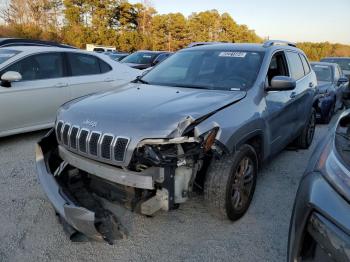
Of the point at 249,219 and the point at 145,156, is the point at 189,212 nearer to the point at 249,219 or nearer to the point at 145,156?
the point at 249,219

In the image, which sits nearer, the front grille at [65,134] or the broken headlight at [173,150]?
the broken headlight at [173,150]

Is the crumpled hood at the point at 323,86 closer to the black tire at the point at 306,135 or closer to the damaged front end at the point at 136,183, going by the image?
the black tire at the point at 306,135

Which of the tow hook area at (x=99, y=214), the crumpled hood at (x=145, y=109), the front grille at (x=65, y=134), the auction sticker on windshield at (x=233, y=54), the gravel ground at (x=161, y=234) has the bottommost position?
the gravel ground at (x=161, y=234)

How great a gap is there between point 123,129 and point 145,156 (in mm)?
278

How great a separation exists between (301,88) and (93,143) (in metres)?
3.39

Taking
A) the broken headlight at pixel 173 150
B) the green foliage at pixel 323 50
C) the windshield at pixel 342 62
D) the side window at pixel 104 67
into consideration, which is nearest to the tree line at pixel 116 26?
the green foliage at pixel 323 50

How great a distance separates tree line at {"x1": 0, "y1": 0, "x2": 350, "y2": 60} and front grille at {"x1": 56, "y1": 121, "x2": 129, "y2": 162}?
111 ft

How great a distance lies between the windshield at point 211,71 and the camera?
3811 mm

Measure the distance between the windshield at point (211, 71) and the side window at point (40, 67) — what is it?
7.50ft

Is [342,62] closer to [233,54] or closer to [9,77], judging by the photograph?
[233,54]

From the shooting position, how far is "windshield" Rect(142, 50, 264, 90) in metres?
3.81

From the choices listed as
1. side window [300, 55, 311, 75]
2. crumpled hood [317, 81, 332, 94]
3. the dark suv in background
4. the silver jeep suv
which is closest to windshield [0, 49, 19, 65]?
the silver jeep suv

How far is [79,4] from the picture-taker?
4722 cm

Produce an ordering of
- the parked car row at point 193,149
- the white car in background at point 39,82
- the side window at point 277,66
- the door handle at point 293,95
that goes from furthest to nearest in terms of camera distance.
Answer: the white car in background at point 39,82 < the door handle at point 293,95 < the side window at point 277,66 < the parked car row at point 193,149
